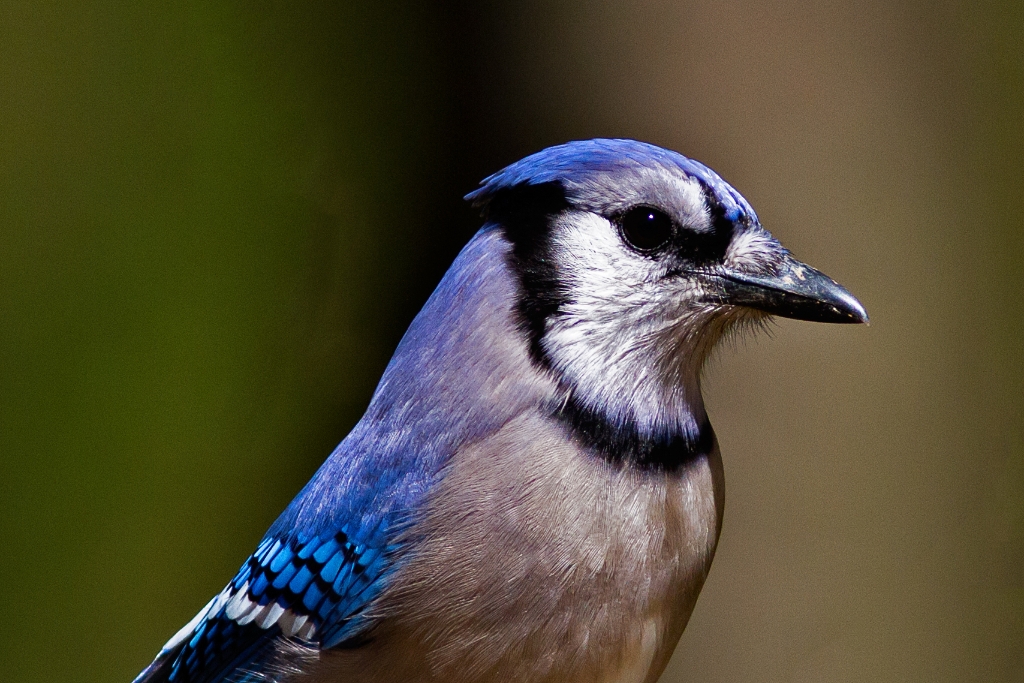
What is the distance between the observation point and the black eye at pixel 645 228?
40.0 inches

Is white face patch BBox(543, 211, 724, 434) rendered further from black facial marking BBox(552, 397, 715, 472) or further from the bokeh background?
the bokeh background

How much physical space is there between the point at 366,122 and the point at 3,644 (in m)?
1.00

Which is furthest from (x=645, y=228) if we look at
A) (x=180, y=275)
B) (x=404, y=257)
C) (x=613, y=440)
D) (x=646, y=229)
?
(x=180, y=275)

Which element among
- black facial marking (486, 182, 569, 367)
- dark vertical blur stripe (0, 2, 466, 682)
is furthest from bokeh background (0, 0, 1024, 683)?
black facial marking (486, 182, 569, 367)

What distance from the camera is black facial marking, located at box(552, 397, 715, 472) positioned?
3.26ft

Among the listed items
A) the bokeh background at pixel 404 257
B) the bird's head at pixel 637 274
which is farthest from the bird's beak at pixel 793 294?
the bokeh background at pixel 404 257

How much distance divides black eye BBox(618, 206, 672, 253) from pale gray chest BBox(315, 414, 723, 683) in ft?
0.72

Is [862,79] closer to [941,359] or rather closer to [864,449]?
[941,359]

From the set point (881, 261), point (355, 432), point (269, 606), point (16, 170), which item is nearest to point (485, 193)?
point (355, 432)

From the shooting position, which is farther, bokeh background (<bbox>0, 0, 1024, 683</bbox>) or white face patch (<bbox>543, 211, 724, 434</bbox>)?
bokeh background (<bbox>0, 0, 1024, 683</bbox>)

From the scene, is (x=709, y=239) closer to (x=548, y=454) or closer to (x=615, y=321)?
(x=615, y=321)

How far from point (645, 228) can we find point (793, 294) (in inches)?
6.8

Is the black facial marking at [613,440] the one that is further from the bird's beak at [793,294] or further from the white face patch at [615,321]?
the bird's beak at [793,294]

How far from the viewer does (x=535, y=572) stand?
3.07 ft
